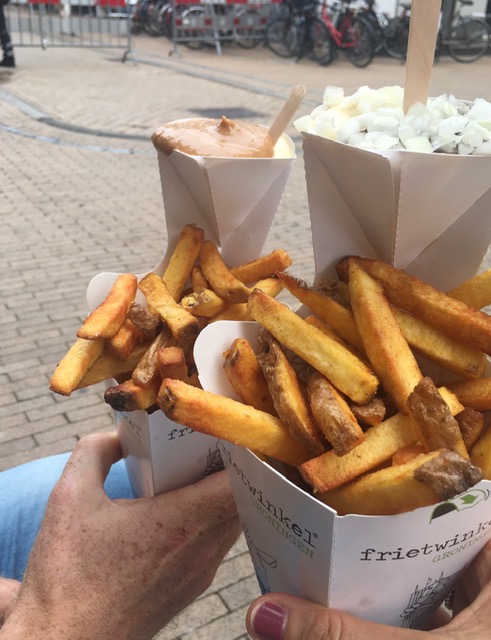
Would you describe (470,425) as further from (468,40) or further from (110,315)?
(468,40)

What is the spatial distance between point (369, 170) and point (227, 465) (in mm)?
678

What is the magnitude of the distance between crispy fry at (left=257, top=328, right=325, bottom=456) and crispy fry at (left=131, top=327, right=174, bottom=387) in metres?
0.24

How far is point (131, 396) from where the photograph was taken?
1.40 meters

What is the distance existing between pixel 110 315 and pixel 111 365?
0.43ft

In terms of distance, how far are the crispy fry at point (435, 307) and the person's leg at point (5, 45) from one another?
13.4 meters

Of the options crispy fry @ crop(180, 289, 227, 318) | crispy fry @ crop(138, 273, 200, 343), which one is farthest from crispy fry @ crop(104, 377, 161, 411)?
crispy fry @ crop(180, 289, 227, 318)

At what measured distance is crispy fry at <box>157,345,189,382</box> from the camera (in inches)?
54.5

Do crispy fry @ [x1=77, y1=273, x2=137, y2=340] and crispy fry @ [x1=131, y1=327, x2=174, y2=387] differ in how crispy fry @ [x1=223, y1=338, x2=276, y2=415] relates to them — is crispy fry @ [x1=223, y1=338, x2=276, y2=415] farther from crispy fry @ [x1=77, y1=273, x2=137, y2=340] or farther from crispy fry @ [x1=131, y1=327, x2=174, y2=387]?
crispy fry @ [x1=77, y1=273, x2=137, y2=340]

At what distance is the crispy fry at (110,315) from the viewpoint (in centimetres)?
149

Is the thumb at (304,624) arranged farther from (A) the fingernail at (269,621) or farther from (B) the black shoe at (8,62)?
(B) the black shoe at (8,62)

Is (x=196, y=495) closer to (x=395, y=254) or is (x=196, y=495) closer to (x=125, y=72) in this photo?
(x=395, y=254)

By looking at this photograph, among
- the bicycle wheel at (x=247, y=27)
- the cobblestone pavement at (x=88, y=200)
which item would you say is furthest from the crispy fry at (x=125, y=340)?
the bicycle wheel at (x=247, y=27)

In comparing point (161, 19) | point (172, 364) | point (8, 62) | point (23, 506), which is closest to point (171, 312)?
point (172, 364)

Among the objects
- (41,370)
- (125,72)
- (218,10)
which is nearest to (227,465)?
(41,370)
